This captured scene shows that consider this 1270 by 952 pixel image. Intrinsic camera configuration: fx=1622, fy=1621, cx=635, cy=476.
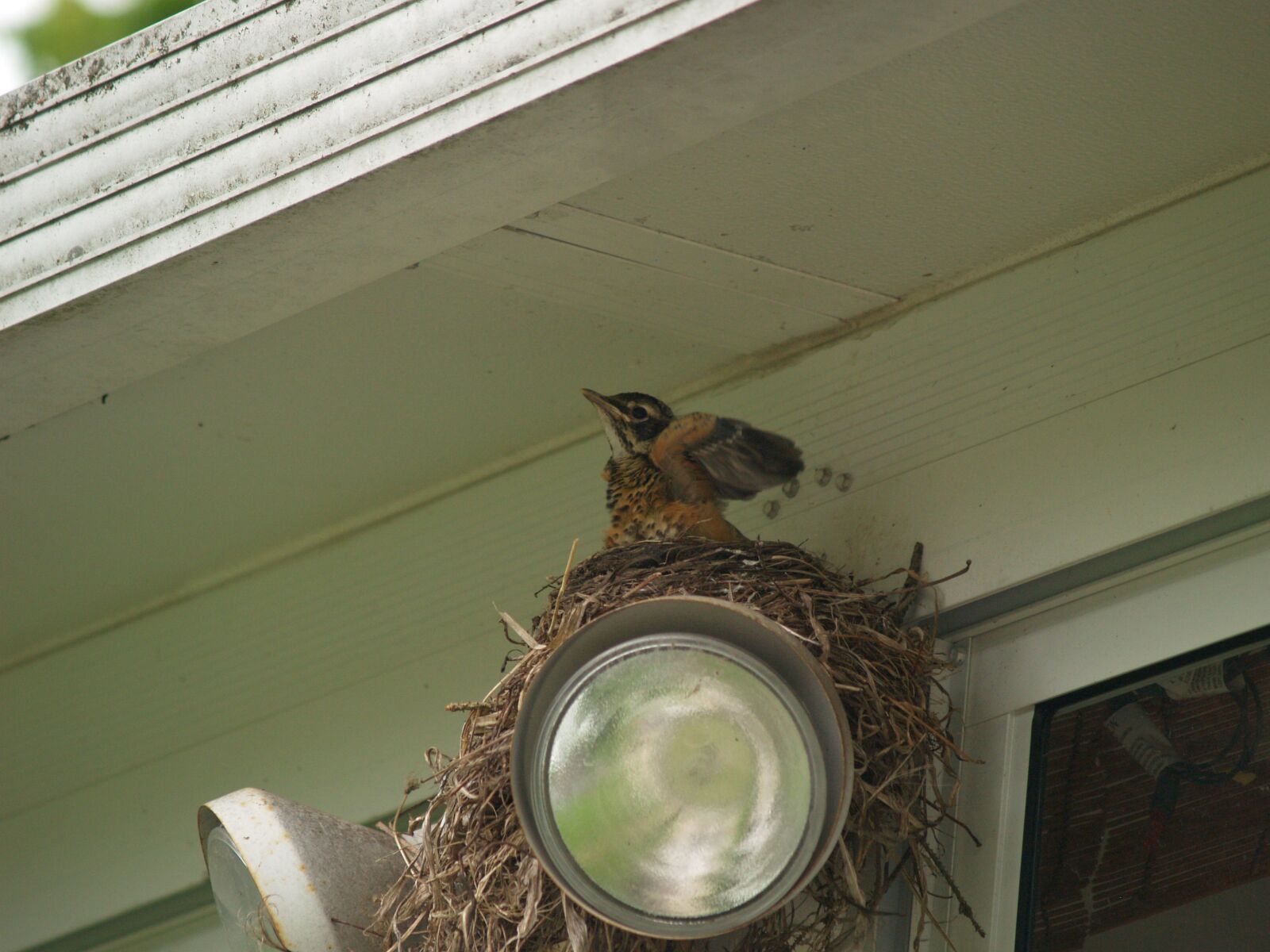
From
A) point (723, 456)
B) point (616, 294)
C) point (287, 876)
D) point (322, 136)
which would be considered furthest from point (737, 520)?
point (322, 136)

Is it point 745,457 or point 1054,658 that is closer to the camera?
point 1054,658

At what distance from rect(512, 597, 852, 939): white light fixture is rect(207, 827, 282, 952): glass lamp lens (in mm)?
632

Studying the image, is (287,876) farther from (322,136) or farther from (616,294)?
→ (616,294)

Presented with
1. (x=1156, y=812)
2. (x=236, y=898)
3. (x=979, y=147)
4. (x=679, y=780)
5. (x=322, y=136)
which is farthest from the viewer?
(x=979, y=147)

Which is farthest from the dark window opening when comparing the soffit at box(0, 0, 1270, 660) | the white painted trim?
the soffit at box(0, 0, 1270, 660)

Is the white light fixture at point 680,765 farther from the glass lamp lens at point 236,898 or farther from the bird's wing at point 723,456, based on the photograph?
the bird's wing at point 723,456

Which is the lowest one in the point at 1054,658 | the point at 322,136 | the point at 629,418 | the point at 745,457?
the point at 1054,658

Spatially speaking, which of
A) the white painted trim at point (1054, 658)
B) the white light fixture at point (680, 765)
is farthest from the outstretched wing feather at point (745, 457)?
the white light fixture at point (680, 765)

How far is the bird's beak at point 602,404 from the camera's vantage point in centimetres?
326

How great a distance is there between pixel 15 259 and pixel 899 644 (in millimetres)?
1454

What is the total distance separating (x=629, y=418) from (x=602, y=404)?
0.07 metres

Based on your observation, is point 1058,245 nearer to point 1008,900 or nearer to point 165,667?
point 1008,900

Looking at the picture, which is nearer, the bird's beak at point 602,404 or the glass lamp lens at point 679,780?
the glass lamp lens at point 679,780

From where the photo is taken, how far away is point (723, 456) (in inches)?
120
